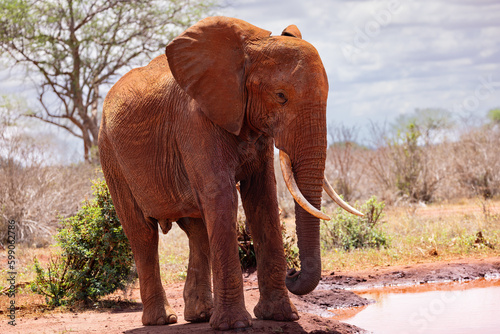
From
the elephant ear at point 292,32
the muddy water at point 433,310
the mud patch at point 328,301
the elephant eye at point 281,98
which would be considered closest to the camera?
the elephant eye at point 281,98

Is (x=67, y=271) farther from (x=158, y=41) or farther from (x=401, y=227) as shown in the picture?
(x=158, y=41)

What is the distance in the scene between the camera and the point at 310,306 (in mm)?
7086

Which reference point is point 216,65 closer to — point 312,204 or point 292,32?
point 292,32

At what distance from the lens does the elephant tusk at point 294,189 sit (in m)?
4.62

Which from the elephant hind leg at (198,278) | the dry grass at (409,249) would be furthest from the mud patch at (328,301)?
the dry grass at (409,249)

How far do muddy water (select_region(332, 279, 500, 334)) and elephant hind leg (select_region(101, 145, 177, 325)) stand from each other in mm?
1809

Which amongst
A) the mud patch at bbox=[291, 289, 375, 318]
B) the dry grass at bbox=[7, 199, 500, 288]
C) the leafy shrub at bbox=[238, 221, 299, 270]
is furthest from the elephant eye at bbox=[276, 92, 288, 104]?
the dry grass at bbox=[7, 199, 500, 288]

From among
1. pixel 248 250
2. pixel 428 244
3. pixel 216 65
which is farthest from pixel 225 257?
pixel 428 244

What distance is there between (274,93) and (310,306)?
9.88ft

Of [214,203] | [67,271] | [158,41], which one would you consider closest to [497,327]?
[214,203]

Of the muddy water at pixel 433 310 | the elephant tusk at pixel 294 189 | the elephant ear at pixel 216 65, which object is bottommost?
the muddy water at pixel 433 310

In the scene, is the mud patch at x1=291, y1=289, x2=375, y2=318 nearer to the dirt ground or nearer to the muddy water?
the dirt ground

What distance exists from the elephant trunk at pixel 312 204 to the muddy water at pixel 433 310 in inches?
59.1

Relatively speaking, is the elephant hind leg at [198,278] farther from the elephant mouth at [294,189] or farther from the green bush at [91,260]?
the green bush at [91,260]
